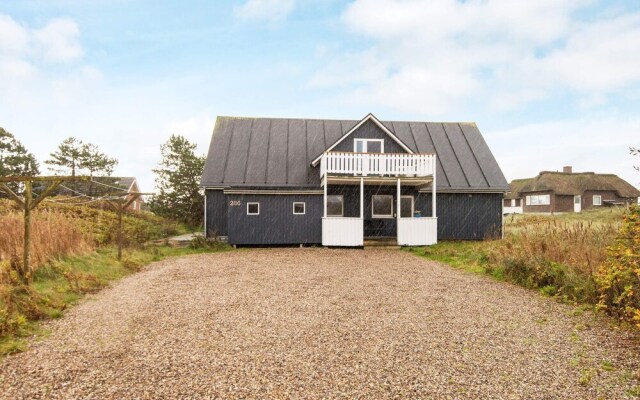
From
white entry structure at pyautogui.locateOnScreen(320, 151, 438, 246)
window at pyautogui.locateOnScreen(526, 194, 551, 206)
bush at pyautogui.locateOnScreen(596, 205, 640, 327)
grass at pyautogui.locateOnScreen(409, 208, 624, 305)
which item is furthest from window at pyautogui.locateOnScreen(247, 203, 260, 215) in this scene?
window at pyautogui.locateOnScreen(526, 194, 551, 206)

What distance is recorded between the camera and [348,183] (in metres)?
18.4

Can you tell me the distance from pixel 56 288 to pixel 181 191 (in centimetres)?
2011

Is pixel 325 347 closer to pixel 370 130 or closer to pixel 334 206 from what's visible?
pixel 334 206

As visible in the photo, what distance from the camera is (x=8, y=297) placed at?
6.29 meters

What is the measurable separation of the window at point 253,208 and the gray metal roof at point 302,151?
940 mm

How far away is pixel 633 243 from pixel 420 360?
4425 millimetres

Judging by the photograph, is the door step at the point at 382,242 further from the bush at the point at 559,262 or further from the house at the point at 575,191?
the house at the point at 575,191

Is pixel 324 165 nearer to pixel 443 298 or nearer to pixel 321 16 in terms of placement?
pixel 321 16

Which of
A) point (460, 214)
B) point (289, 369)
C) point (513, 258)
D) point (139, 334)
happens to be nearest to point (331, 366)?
point (289, 369)

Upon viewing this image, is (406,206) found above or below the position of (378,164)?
below

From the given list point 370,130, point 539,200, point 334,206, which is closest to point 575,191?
point 539,200

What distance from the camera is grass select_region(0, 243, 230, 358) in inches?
216

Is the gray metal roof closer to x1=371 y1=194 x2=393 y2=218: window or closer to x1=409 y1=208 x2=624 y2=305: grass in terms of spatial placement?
x1=371 y1=194 x2=393 y2=218: window

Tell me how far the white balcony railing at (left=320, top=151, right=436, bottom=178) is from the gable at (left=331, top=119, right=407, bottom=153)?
72.7 inches
